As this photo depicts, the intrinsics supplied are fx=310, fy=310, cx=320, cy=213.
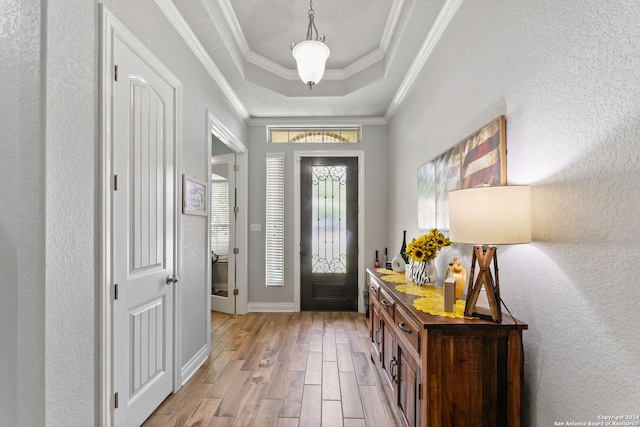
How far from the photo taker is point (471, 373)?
132 centimetres

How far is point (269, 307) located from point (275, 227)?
117cm

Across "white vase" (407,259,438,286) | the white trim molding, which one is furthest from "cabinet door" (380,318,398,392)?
the white trim molding

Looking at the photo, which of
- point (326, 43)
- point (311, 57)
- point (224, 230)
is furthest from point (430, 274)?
point (224, 230)

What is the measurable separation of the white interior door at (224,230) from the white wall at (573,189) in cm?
351

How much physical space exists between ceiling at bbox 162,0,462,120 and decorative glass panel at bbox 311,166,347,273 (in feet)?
3.55

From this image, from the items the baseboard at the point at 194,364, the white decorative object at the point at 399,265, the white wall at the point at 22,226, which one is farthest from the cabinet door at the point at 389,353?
the white wall at the point at 22,226

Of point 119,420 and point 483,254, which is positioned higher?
point 483,254

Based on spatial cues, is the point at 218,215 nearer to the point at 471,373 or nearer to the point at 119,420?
the point at 119,420

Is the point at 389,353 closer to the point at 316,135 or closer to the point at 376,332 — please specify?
the point at 376,332

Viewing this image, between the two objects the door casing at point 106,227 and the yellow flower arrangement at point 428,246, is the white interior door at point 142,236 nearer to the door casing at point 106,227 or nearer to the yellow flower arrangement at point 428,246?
the door casing at point 106,227

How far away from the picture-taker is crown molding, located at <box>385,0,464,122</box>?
216 cm

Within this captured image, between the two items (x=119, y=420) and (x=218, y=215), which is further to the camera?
(x=218, y=215)

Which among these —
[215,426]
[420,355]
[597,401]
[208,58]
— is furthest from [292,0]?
[215,426]

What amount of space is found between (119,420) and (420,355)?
1660mm
